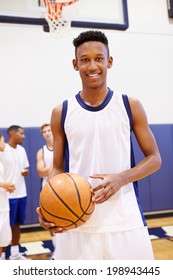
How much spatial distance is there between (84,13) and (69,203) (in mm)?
5261

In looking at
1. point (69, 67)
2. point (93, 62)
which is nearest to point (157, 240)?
point (93, 62)

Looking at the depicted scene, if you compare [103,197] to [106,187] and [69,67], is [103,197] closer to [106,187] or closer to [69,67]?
[106,187]

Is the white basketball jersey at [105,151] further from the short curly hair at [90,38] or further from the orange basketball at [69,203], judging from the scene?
the short curly hair at [90,38]

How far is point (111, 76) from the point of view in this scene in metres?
6.35

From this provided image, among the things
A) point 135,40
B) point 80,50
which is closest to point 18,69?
point 135,40

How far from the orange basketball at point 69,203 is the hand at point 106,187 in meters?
0.03

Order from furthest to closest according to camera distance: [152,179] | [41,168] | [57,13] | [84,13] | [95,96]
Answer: [152,179]
[84,13]
[57,13]
[41,168]
[95,96]

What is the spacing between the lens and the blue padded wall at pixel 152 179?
543 centimetres

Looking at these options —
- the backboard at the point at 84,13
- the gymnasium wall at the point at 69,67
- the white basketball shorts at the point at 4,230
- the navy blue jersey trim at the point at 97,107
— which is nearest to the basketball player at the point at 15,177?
the white basketball shorts at the point at 4,230

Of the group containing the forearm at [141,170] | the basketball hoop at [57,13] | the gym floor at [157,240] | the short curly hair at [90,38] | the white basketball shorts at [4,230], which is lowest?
the gym floor at [157,240]

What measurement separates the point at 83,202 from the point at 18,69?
189 inches

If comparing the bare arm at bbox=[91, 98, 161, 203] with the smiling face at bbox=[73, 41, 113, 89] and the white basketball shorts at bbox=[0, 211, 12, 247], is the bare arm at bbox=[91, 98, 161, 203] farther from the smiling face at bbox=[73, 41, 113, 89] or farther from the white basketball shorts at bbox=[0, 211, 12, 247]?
the white basketball shorts at bbox=[0, 211, 12, 247]

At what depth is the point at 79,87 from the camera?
614 centimetres
